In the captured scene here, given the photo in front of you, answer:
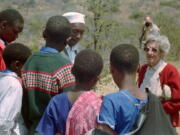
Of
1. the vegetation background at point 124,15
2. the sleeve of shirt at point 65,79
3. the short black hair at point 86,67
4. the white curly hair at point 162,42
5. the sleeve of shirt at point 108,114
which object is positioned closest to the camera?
the sleeve of shirt at point 108,114

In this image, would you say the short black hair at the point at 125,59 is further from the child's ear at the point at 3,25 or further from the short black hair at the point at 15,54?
the child's ear at the point at 3,25

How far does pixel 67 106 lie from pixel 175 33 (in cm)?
1298

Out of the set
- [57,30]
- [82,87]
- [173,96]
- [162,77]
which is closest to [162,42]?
[162,77]

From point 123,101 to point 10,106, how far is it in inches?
28.8

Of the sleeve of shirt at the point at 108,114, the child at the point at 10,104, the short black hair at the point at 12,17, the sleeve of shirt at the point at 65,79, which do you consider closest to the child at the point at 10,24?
the short black hair at the point at 12,17

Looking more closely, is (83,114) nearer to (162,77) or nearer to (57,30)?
(57,30)

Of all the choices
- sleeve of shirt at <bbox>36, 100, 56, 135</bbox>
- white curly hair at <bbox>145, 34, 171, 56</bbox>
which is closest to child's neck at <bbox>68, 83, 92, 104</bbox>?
sleeve of shirt at <bbox>36, 100, 56, 135</bbox>

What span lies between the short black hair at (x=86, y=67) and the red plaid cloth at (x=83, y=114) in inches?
4.4

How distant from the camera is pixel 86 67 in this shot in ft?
9.88

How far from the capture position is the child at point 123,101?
281cm

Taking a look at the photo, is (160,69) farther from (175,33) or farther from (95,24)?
(175,33)

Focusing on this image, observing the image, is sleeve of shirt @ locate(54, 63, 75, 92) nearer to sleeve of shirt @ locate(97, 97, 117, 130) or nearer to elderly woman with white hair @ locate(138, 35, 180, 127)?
sleeve of shirt @ locate(97, 97, 117, 130)

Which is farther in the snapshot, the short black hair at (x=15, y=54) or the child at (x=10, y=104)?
the short black hair at (x=15, y=54)

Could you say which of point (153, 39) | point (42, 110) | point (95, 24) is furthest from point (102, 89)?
point (42, 110)
